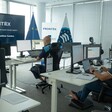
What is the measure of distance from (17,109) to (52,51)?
2.63 m

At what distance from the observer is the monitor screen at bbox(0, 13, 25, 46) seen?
570 cm

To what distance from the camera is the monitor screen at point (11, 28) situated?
18.7 feet

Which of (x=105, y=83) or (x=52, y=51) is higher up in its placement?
(x=52, y=51)

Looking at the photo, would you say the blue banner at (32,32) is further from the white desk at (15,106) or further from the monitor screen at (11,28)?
the white desk at (15,106)

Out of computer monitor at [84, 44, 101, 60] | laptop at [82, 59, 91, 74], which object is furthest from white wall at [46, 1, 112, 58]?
laptop at [82, 59, 91, 74]

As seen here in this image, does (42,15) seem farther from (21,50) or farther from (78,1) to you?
(21,50)

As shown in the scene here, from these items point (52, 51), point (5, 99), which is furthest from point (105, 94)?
point (52, 51)

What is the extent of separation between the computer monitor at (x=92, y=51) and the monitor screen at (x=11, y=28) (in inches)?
117

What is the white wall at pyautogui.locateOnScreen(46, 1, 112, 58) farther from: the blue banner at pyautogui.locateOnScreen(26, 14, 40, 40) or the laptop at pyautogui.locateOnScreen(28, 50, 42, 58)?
the laptop at pyautogui.locateOnScreen(28, 50, 42, 58)

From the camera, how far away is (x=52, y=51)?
4.18 metres

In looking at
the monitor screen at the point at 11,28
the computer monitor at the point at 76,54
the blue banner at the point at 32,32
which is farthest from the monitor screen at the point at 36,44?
the computer monitor at the point at 76,54

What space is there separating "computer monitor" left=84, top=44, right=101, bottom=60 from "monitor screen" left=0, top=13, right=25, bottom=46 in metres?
2.97

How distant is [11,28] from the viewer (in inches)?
233

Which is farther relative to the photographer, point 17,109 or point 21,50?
point 21,50
